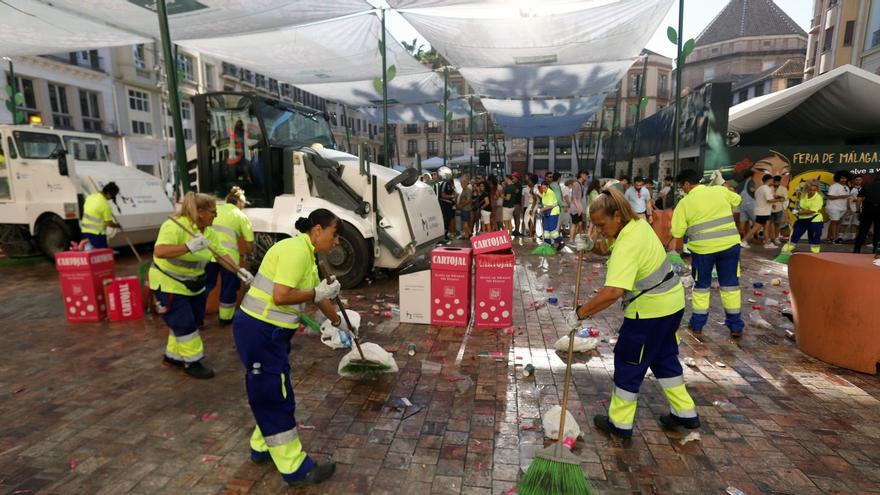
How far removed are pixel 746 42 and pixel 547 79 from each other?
153ft

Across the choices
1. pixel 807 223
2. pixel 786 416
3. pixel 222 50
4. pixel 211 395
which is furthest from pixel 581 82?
pixel 211 395

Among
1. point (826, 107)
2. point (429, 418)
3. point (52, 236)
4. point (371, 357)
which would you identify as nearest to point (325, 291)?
point (429, 418)

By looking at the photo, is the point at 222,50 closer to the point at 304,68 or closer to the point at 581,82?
the point at 304,68

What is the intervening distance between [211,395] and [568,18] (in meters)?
9.05

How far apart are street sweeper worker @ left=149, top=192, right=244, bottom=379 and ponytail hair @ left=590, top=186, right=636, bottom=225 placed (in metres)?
3.17

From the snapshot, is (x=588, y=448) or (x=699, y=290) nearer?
(x=588, y=448)

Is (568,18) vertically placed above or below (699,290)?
above

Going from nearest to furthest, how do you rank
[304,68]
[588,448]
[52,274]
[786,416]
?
[588,448] < [786,416] < [52,274] < [304,68]

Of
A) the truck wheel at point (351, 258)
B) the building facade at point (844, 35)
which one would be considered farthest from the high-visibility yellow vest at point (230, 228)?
the building facade at point (844, 35)

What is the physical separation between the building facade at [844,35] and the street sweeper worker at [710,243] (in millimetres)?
24703

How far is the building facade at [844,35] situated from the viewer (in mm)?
22031

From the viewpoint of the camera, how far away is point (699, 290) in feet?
17.5

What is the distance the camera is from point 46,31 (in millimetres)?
9117

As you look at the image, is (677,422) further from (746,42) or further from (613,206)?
(746,42)
